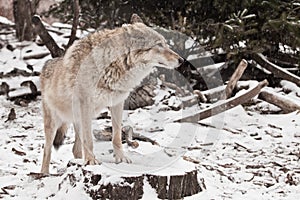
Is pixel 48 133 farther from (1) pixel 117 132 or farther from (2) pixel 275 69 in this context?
(2) pixel 275 69

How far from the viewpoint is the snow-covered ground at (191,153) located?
4.47m

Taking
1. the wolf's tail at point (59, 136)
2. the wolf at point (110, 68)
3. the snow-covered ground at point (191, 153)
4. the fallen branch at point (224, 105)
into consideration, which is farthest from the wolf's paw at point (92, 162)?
the fallen branch at point (224, 105)

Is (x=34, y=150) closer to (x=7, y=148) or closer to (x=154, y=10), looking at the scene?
(x=7, y=148)

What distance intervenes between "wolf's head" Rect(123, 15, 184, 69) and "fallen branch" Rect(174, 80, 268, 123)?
311 centimetres

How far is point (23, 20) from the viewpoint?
1222 centimetres

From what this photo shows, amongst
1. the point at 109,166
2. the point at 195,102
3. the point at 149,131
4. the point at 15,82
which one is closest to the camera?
the point at 109,166

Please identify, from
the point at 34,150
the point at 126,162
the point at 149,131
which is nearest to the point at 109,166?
the point at 126,162

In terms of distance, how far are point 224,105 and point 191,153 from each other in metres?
1.81

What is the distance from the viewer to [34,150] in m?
6.25

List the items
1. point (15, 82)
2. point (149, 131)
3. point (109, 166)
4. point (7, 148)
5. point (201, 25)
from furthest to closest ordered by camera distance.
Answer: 1. point (15, 82)
2. point (201, 25)
3. point (149, 131)
4. point (7, 148)
5. point (109, 166)

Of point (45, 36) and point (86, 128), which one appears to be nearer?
point (86, 128)

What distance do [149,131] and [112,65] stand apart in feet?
10.1

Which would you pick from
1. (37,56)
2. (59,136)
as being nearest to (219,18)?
(37,56)

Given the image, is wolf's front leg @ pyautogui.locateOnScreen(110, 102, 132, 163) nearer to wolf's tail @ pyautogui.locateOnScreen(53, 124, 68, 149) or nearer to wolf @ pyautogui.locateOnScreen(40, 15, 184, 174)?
wolf @ pyautogui.locateOnScreen(40, 15, 184, 174)
